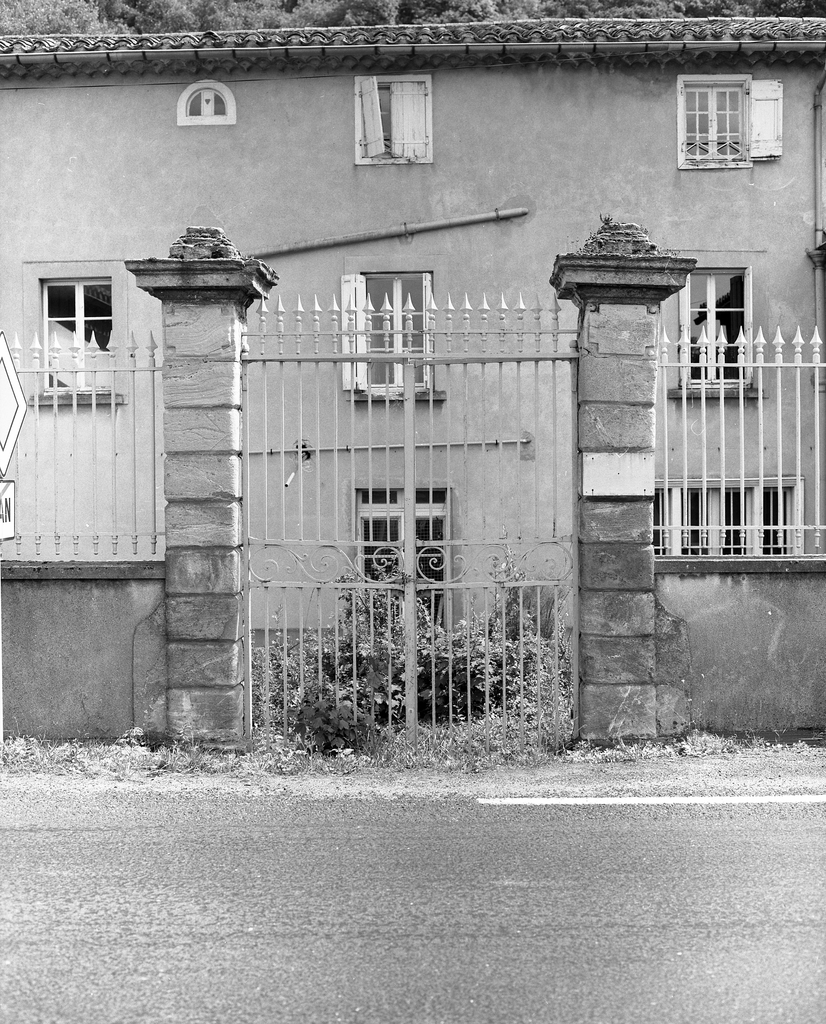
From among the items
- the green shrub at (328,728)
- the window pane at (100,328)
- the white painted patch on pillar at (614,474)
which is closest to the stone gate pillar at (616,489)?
the white painted patch on pillar at (614,474)

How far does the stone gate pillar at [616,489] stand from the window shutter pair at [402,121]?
958cm

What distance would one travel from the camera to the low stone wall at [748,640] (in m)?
7.84

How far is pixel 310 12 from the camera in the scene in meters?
25.7

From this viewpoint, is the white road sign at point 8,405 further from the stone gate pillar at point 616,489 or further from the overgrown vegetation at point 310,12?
the overgrown vegetation at point 310,12

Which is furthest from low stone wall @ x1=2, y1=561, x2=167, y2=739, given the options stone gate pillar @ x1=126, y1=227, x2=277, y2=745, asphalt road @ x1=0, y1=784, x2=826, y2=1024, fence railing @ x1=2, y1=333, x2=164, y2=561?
fence railing @ x1=2, y1=333, x2=164, y2=561

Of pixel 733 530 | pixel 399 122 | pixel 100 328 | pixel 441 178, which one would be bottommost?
pixel 733 530

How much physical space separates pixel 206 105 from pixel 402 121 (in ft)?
9.06

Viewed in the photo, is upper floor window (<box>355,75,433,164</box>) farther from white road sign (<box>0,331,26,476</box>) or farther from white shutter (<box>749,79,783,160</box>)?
→ white road sign (<box>0,331,26,476</box>)

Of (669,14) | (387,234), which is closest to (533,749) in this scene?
(387,234)

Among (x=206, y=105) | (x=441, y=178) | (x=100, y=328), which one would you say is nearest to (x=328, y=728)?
(x=100, y=328)

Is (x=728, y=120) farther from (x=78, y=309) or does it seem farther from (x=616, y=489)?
(x=616, y=489)

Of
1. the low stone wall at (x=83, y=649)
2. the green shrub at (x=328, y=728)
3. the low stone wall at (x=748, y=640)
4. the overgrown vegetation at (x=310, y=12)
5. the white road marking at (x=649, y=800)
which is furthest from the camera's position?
the overgrown vegetation at (x=310, y=12)

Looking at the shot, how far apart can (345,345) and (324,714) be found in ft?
22.4

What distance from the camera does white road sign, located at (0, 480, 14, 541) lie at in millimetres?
7129
